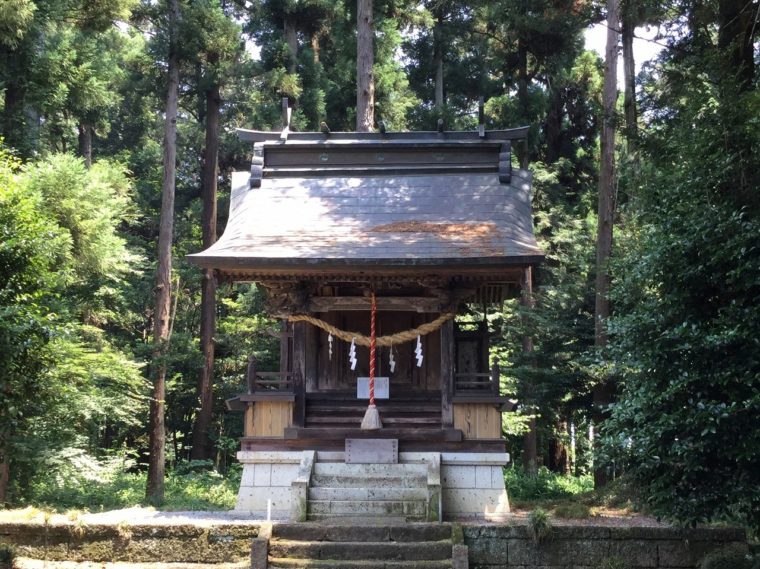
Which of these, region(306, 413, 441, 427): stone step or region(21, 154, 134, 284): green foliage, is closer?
region(306, 413, 441, 427): stone step

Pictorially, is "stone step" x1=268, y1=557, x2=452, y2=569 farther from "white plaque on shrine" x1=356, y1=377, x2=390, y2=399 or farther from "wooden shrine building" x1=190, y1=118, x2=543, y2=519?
"white plaque on shrine" x1=356, y1=377, x2=390, y2=399

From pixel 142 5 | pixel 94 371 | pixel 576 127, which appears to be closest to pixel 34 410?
pixel 94 371

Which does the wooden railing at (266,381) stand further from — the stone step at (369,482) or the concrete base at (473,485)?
the concrete base at (473,485)

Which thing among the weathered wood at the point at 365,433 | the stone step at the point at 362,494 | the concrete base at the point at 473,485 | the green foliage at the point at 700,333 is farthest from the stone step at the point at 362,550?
the weathered wood at the point at 365,433

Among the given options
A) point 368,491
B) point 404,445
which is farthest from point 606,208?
point 368,491

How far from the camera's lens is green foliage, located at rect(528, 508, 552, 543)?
8.35m

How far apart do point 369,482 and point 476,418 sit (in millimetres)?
1931

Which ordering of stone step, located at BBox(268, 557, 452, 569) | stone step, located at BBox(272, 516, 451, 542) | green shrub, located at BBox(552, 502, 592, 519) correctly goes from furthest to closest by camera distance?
1. green shrub, located at BBox(552, 502, 592, 519)
2. stone step, located at BBox(272, 516, 451, 542)
3. stone step, located at BBox(268, 557, 452, 569)

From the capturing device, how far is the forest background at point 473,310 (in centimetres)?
744

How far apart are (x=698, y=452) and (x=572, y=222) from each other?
1541 centimetres

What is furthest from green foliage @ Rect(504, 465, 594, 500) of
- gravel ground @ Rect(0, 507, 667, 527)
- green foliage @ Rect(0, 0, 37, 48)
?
green foliage @ Rect(0, 0, 37, 48)

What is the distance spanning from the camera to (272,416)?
11.9 metres

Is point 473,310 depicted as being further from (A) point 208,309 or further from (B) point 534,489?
(A) point 208,309

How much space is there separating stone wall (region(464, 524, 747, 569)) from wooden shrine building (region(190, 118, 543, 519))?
1693mm
